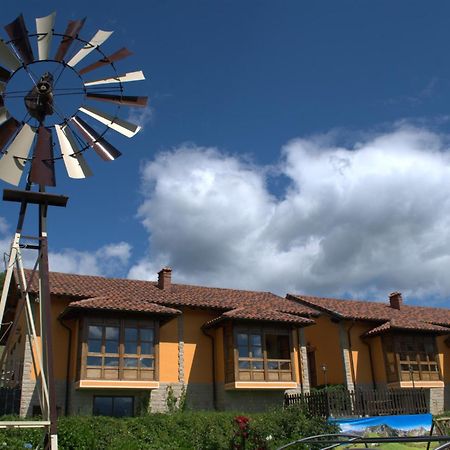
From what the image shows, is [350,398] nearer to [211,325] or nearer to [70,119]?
[211,325]

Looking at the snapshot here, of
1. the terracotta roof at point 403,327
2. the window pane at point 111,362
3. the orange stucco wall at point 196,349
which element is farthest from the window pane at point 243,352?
the terracotta roof at point 403,327

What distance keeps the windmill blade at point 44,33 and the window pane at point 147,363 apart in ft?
47.6

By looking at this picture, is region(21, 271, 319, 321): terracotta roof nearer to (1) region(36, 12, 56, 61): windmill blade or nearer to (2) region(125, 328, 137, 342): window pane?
(2) region(125, 328, 137, 342): window pane

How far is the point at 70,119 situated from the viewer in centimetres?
1352

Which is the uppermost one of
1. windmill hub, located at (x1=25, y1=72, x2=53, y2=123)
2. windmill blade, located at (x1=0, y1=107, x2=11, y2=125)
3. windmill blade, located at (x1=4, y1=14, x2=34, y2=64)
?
windmill blade, located at (x1=4, y1=14, x2=34, y2=64)

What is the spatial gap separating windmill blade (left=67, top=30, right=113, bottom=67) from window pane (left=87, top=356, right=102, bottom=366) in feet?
44.1

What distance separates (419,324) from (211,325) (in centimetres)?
1237

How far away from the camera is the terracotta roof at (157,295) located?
24.3 meters

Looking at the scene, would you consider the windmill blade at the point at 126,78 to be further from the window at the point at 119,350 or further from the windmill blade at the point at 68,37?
the window at the point at 119,350

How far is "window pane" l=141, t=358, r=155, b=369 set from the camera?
23.5m

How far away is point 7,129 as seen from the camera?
12789mm

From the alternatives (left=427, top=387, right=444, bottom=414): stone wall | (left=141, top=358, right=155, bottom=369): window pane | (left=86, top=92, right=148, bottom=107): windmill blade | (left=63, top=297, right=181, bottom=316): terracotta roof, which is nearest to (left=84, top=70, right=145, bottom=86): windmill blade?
(left=86, top=92, right=148, bottom=107): windmill blade

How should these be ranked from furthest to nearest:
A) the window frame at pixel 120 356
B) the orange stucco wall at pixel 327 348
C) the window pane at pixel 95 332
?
the orange stucco wall at pixel 327 348
the window pane at pixel 95 332
the window frame at pixel 120 356

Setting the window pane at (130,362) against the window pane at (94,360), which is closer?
the window pane at (94,360)
